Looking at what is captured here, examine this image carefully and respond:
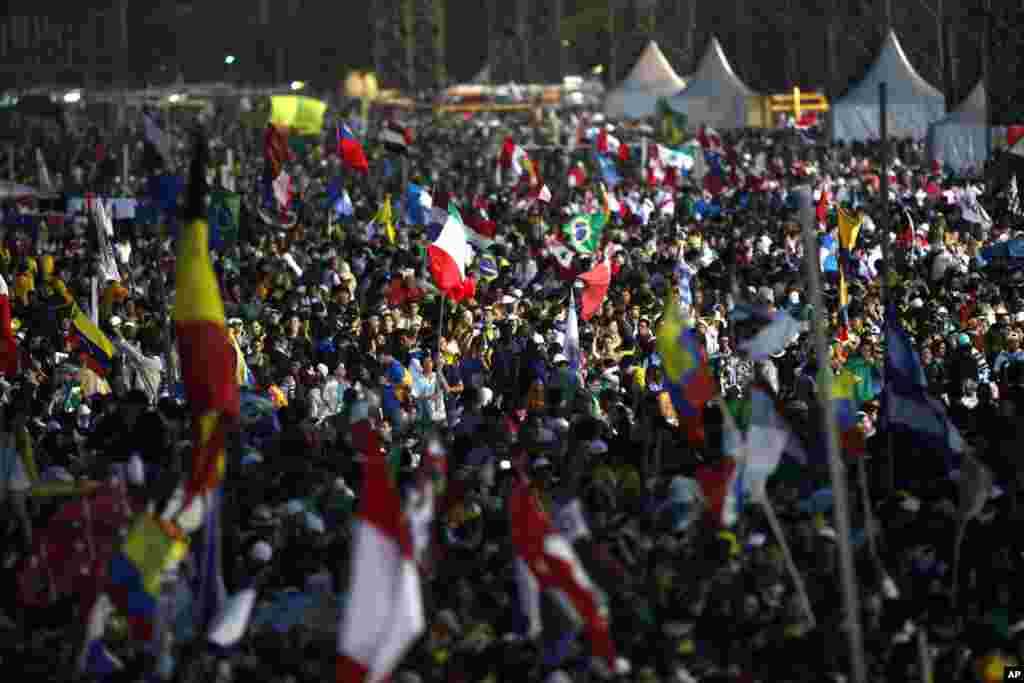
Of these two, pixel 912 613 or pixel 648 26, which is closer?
pixel 912 613

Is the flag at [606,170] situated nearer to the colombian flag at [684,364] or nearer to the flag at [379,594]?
the colombian flag at [684,364]

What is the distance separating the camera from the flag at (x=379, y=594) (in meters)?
8.88

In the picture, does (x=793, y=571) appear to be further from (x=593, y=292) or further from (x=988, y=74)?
(x=988, y=74)

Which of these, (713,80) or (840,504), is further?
(713,80)

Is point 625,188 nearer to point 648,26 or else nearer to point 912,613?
point 912,613

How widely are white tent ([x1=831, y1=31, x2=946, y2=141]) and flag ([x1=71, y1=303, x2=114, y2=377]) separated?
93.2ft

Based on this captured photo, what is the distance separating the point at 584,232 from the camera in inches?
973

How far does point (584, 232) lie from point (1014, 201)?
485cm

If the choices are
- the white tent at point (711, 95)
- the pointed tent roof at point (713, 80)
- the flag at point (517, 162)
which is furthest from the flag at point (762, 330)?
the pointed tent roof at point (713, 80)

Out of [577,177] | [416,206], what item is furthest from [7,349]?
[577,177]

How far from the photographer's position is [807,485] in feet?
39.4

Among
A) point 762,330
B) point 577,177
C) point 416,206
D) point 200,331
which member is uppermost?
point 200,331

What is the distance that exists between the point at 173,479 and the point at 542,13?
304 feet

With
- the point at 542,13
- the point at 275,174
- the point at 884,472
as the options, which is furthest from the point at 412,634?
the point at 542,13
